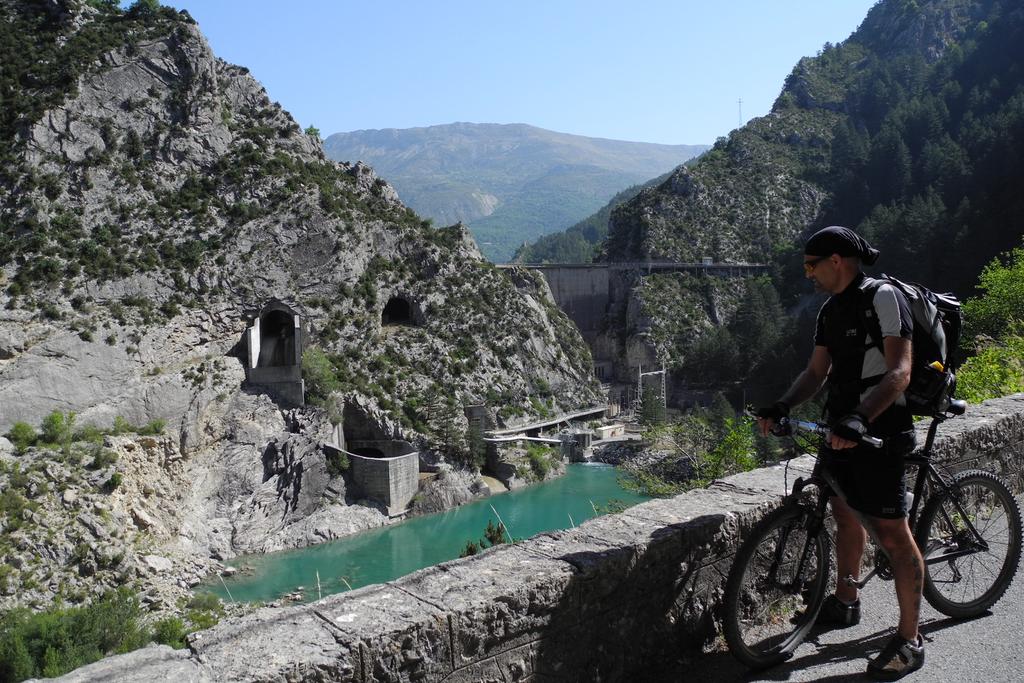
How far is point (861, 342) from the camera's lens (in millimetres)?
3387

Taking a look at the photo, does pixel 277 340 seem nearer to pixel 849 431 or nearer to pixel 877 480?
pixel 877 480

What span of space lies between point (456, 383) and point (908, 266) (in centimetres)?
3070

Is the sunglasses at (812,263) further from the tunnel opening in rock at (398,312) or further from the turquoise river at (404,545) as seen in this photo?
the tunnel opening in rock at (398,312)

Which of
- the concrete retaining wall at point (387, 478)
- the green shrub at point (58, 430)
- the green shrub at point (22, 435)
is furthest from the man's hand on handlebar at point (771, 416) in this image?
the concrete retaining wall at point (387, 478)

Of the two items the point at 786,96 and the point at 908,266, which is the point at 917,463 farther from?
the point at 786,96

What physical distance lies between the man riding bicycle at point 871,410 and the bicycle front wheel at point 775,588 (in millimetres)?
263

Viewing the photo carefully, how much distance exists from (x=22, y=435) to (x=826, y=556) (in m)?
29.8

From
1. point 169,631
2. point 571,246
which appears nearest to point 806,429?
point 169,631

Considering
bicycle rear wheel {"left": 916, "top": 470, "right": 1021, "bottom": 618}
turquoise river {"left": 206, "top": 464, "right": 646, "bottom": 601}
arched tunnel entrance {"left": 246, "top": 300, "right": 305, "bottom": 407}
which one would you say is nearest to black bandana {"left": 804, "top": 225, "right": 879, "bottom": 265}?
→ bicycle rear wheel {"left": 916, "top": 470, "right": 1021, "bottom": 618}

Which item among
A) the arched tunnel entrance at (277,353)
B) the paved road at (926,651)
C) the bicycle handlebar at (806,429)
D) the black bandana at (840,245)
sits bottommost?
the arched tunnel entrance at (277,353)

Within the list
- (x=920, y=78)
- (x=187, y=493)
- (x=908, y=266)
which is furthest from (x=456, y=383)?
(x=920, y=78)

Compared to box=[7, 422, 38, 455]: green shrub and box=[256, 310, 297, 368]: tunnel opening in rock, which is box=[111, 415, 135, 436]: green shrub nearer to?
box=[7, 422, 38, 455]: green shrub

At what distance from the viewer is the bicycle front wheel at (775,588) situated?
11.0 ft

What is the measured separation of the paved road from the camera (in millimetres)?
3346
